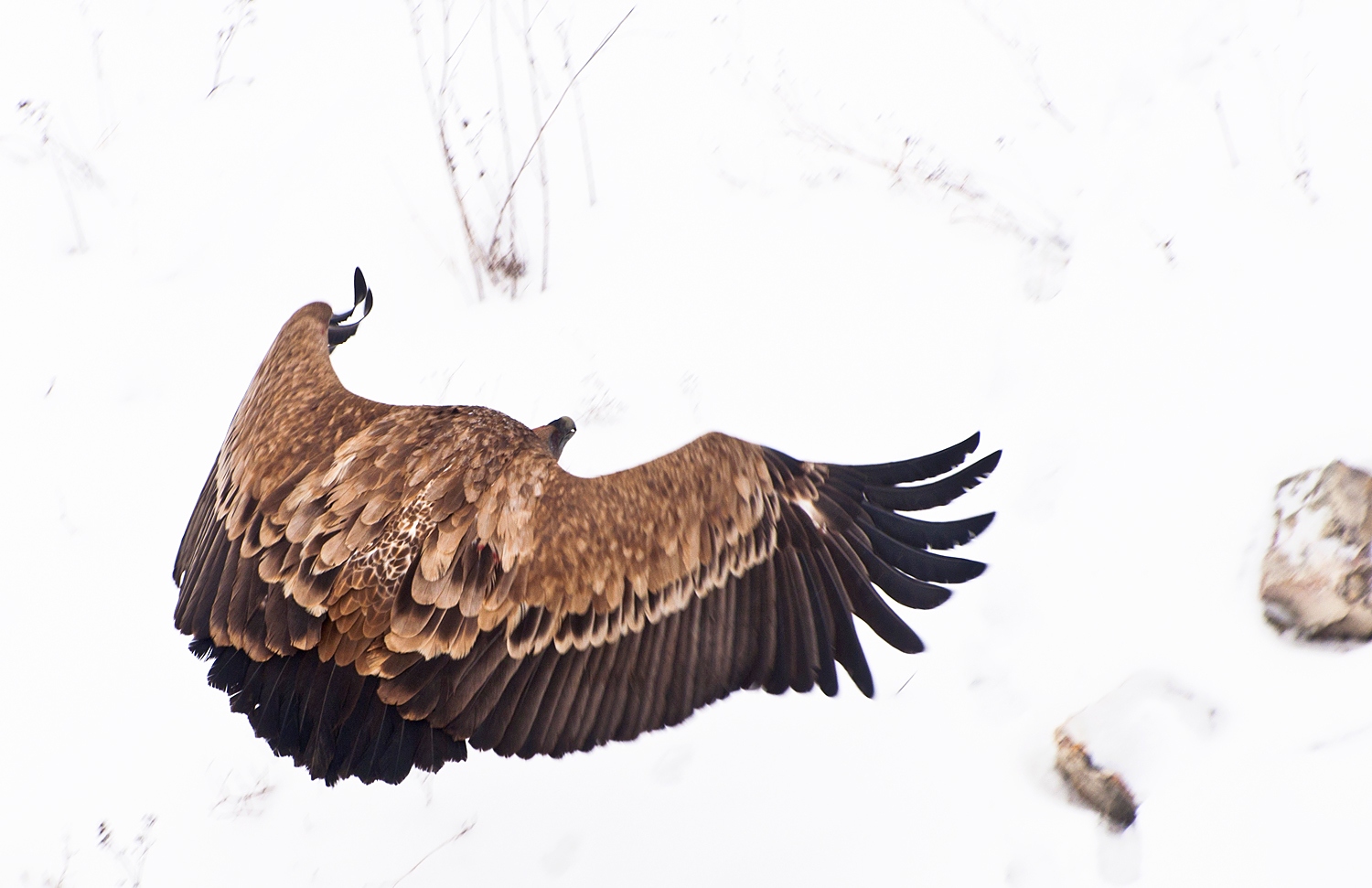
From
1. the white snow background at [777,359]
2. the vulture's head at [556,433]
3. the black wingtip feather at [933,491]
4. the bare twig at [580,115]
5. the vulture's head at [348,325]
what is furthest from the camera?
the bare twig at [580,115]

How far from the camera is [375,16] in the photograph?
5.50 metres

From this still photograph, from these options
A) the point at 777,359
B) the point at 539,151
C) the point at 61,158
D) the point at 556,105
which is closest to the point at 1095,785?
the point at 777,359

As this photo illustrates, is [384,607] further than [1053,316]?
No

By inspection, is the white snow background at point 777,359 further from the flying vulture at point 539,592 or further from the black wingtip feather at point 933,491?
the black wingtip feather at point 933,491

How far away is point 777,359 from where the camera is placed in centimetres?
442

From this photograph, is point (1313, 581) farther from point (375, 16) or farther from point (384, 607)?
point (375, 16)

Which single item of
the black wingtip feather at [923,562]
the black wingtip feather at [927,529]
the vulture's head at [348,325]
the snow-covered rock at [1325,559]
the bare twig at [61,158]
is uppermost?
the snow-covered rock at [1325,559]

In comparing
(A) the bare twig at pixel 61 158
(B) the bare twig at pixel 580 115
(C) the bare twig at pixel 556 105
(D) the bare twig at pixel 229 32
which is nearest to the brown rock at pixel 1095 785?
(C) the bare twig at pixel 556 105

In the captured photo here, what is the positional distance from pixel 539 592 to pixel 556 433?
0.89 meters

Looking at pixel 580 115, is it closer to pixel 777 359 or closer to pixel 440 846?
pixel 777 359

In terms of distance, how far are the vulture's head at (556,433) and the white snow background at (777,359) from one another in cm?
51

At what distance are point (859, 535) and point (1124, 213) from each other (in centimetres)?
216

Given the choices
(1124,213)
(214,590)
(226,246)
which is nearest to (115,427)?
(226,246)

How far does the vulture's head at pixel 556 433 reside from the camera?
3.61m
